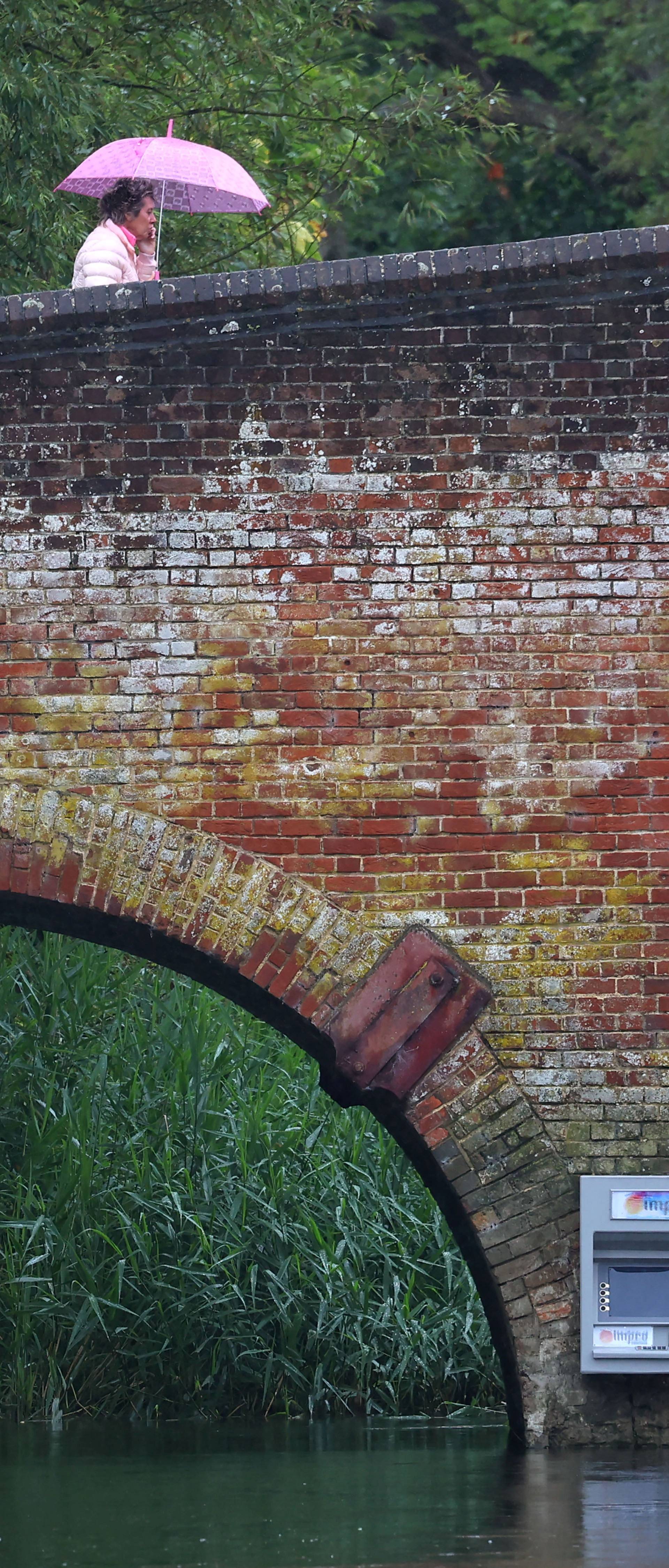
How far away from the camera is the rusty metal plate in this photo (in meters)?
7.00

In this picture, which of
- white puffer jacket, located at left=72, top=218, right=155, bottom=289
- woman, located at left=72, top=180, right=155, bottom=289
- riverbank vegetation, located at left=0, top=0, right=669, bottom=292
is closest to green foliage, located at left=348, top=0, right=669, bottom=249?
riverbank vegetation, located at left=0, top=0, right=669, bottom=292

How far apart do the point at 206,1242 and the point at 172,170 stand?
16.7ft

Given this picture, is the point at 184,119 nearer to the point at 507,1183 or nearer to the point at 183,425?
the point at 183,425

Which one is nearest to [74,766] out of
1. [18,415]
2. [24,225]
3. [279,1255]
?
[18,415]

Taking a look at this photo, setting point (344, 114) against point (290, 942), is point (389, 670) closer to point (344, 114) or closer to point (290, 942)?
point (290, 942)

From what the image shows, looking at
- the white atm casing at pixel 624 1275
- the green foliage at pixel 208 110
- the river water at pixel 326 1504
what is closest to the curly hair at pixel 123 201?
the green foliage at pixel 208 110

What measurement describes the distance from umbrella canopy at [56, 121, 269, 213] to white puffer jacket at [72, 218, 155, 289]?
398mm

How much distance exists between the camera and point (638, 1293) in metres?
6.96

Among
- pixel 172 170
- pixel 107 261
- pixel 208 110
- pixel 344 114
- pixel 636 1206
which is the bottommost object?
pixel 636 1206

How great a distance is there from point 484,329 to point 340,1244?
519 cm

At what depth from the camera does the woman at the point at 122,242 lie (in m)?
7.80

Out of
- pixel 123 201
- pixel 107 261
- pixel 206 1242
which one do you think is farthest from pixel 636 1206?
pixel 123 201

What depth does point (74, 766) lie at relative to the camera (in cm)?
708

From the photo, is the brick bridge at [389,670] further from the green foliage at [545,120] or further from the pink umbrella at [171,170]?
the green foliage at [545,120]
